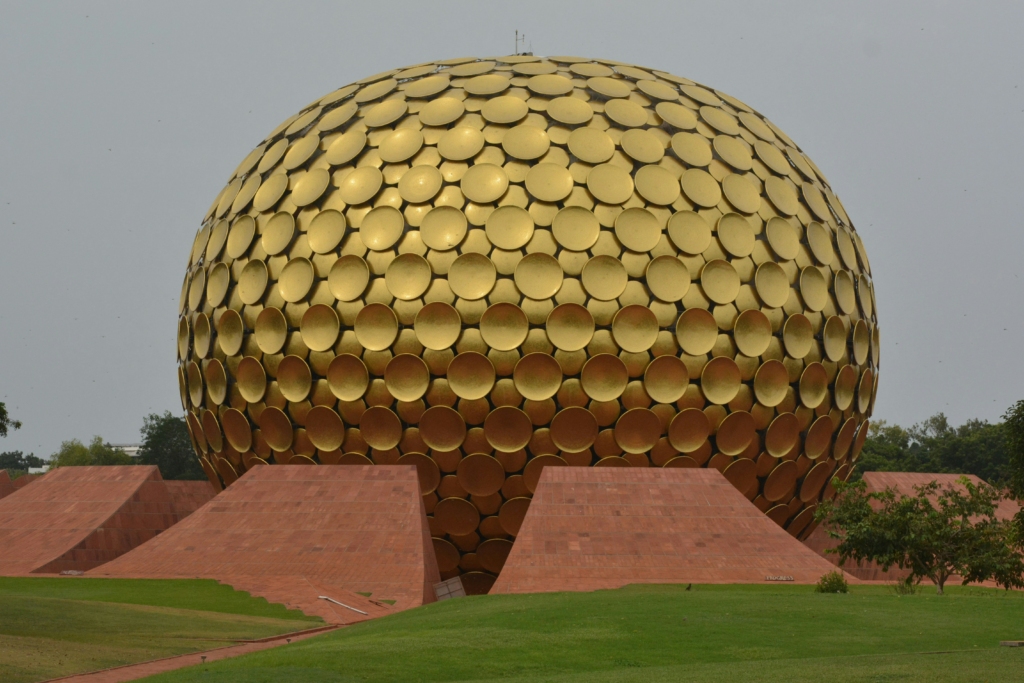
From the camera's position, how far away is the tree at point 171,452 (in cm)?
5047

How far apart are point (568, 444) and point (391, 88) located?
866 centimetres

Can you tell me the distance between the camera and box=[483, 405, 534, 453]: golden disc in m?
19.6

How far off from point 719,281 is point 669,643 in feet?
33.2

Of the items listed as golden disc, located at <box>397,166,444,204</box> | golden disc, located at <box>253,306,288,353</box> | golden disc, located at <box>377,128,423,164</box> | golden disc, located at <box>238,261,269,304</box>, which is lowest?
golden disc, located at <box>253,306,288,353</box>

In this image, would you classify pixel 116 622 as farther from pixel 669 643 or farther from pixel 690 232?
pixel 690 232

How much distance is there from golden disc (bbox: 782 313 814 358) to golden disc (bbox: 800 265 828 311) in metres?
0.42

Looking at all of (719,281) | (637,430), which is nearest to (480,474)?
(637,430)

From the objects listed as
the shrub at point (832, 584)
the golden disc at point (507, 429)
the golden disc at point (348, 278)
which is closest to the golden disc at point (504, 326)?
the golden disc at point (507, 429)

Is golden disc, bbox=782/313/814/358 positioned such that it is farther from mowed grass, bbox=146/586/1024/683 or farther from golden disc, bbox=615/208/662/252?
mowed grass, bbox=146/586/1024/683

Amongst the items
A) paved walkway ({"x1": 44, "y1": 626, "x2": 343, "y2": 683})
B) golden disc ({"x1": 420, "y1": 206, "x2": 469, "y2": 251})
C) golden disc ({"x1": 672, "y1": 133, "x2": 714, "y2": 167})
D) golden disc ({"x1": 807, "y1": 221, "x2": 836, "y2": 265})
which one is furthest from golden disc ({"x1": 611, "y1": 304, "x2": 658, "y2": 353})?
paved walkway ({"x1": 44, "y1": 626, "x2": 343, "y2": 683})

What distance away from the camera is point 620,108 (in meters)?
22.2

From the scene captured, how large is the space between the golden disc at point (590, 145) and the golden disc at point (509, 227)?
173cm

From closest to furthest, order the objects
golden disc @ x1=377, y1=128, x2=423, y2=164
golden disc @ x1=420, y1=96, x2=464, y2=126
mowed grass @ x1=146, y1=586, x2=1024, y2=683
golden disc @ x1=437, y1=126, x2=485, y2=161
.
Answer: mowed grass @ x1=146, y1=586, x2=1024, y2=683, golden disc @ x1=437, y1=126, x2=485, y2=161, golden disc @ x1=377, y1=128, x2=423, y2=164, golden disc @ x1=420, y1=96, x2=464, y2=126

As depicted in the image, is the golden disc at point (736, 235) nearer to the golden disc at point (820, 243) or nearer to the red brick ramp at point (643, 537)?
the golden disc at point (820, 243)
